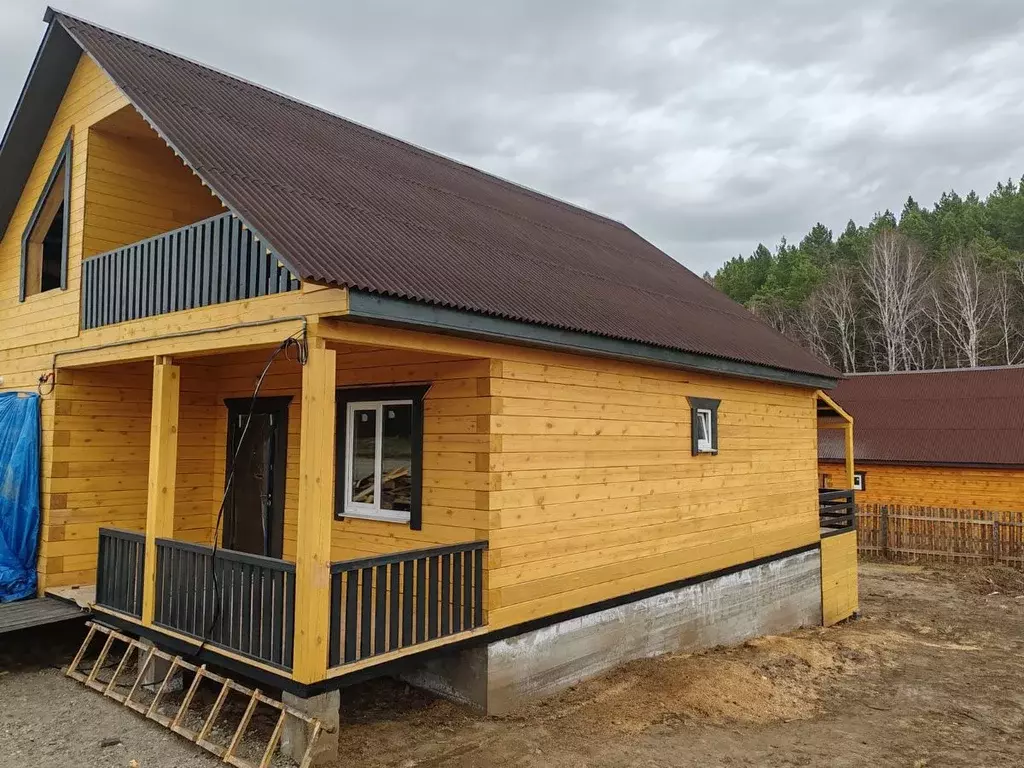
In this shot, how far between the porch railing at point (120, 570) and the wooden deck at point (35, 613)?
411 mm

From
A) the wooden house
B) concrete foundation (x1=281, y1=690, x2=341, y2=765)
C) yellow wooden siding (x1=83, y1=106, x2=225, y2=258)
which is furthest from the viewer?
yellow wooden siding (x1=83, y1=106, x2=225, y2=258)

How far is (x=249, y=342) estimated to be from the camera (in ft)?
20.1

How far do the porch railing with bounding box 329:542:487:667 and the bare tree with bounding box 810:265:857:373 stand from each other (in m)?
45.0

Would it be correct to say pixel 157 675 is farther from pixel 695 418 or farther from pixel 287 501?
pixel 695 418

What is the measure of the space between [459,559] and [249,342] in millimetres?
2555

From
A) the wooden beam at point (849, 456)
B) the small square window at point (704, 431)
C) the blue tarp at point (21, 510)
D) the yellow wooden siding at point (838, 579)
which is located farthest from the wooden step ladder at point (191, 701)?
the wooden beam at point (849, 456)

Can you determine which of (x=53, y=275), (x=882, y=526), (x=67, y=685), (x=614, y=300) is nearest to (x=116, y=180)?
(x=53, y=275)

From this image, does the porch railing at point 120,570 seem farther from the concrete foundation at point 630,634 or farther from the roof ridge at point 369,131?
the roof ridge at point 369,131

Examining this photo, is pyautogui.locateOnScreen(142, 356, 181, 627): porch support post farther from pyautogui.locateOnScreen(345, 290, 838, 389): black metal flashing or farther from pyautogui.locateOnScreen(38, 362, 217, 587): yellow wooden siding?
pyautogui.locateOnScreen(345, 290, 838, 389): black metal flashing

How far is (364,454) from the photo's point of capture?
26.2 ft

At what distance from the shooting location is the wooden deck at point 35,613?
7340mm

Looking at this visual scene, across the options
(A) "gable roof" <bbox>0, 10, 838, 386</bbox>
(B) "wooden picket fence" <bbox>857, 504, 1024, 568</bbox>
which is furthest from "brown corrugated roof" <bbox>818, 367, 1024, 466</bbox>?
(A) "gable roof" <bbox>0, 10, 838, 386</bbox>

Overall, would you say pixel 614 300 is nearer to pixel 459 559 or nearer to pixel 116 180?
pixel 459 559

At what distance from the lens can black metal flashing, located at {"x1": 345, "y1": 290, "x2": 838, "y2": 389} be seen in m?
5.53
